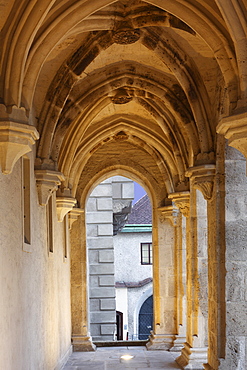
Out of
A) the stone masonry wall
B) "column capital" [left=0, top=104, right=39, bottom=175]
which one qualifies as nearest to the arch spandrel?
"column capital" [left=0, top=104, right=39, bottom=175]

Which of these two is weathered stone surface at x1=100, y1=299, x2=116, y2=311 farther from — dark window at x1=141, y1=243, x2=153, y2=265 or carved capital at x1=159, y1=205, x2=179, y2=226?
dark window at x1=141, y1=243, x2=153, y2=265

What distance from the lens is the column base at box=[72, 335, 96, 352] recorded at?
11.9 m

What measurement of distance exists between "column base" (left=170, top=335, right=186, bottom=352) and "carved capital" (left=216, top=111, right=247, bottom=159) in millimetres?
6886

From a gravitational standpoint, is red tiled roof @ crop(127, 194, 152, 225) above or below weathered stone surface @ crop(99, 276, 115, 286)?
above

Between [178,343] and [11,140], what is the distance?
763 centimetres

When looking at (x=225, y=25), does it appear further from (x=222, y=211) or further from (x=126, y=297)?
(x=126, y=297)

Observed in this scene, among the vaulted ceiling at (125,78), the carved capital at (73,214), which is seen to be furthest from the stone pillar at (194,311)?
the carved capital at (73,214)

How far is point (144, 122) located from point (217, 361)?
5949 millimetres

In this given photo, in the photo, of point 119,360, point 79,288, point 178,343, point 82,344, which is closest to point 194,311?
point 119,360

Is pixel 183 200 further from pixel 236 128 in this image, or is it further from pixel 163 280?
pixel 236 128

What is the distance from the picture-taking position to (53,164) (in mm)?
8117

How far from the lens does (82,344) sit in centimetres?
1201

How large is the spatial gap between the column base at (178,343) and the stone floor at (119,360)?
0.77ft

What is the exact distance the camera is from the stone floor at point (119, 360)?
994 centimetres
